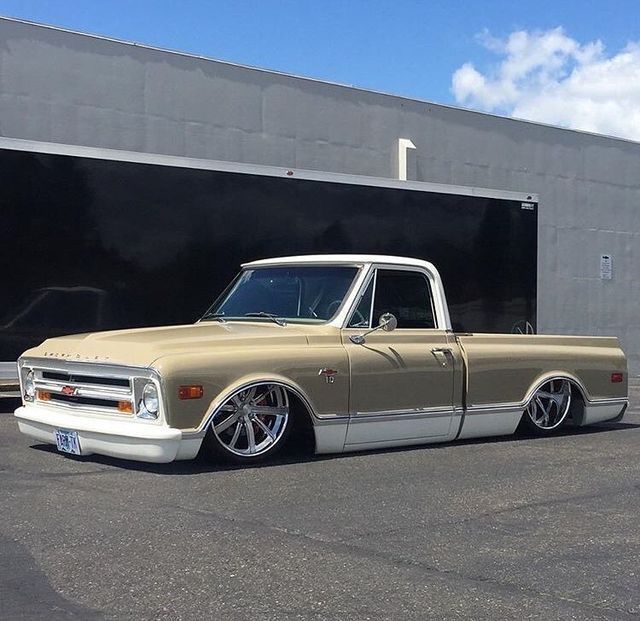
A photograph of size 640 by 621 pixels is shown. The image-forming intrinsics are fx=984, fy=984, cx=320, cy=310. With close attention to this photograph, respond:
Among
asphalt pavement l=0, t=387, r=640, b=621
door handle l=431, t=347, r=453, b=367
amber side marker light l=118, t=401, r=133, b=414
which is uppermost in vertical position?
door handle l=431, t=347, r=453, b=367

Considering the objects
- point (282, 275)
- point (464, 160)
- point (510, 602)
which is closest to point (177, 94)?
point (464, 160)

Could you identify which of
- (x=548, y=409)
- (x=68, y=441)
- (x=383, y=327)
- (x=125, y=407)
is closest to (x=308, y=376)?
(x=383, y=327)

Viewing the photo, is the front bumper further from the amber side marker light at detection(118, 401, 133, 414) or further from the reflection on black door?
the reflection on black door

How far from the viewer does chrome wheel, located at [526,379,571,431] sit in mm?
8986

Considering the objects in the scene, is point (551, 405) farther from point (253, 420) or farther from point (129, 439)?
point (129, 439)

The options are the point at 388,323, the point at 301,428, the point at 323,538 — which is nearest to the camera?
the point at 323,538

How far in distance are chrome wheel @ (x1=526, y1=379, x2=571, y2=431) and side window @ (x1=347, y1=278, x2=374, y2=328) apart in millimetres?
2008

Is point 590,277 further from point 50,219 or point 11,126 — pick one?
point 50,219

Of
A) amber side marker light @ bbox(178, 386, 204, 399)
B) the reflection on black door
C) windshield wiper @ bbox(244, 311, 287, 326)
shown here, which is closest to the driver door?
windshield wiper @ bbox(244, 311, 287, 326)

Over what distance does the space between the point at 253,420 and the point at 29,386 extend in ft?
6.00

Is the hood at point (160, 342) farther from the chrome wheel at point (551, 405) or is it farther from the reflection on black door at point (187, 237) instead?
the reflection on black door at point (187, 237)

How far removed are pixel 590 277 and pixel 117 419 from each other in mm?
17067

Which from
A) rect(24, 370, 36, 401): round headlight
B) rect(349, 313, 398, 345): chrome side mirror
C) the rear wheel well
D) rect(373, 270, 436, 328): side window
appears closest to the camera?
rect(24, 370, 36, 401): round headlight

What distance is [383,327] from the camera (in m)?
7.75
